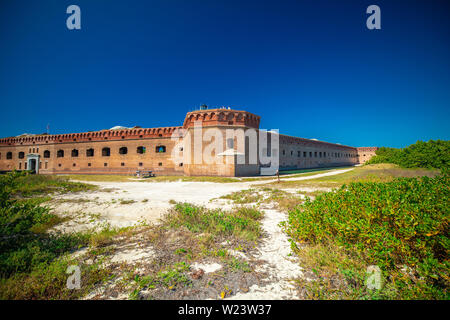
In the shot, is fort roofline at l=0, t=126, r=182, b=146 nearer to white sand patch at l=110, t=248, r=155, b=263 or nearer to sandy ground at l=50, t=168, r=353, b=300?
sandy ground at l=50, t=168, r=353, b=300

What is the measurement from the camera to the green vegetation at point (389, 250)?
68.1 inches

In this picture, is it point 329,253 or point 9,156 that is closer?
point 329,253

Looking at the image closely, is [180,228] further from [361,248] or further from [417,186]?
[417,186]

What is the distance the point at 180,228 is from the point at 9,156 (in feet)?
147

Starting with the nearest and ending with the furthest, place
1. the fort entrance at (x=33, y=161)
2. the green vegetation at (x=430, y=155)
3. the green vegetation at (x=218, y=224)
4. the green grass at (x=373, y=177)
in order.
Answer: the green vegetation at (x=218, y=224) → the green grass at (x=373, y=177) → the green vegetation at (x=430, y=155) → the fort entrance at (x=33, y=161)

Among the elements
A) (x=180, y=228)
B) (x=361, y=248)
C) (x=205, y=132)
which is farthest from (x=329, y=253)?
(x=205, y=132)

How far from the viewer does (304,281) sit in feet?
6.98

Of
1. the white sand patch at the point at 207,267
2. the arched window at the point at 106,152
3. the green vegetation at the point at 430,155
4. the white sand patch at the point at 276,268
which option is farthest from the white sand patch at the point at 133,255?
the arched window at the point at 106,152

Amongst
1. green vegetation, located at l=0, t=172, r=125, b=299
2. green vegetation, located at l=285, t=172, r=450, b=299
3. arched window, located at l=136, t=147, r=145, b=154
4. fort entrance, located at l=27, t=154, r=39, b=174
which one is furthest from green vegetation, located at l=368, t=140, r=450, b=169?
fort entrance, located at l=27, t=154, r=39, b=174

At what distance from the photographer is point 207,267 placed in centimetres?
254

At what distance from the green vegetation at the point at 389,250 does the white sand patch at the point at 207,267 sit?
118 centimetres

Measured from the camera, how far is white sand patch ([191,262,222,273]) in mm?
2474

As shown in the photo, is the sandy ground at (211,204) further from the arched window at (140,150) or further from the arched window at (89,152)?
the arched window at (89,152)

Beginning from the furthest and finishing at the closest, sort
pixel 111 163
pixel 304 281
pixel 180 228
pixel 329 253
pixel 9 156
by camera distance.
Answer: pixel 9 156, pixel 111 163, pixel 180 228, pixel 329 253, pixel 304 281
